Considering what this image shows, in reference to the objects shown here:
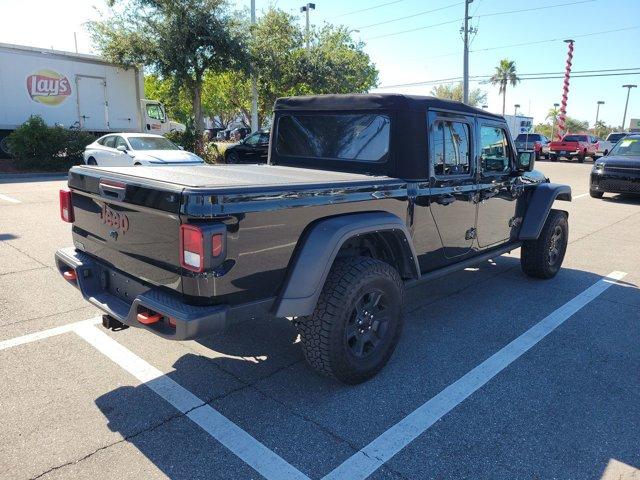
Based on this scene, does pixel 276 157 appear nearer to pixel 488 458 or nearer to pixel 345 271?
pixel 345 271

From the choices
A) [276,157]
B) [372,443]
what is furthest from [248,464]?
[276,157]

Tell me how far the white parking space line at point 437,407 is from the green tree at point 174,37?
17.3 meters

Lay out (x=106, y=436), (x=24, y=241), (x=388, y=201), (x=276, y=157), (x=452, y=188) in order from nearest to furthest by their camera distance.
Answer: (x=106, y=436) < (x=388, y=201) < (x=452, y=188) < (x=276, y=157) < (x=24, y=241)

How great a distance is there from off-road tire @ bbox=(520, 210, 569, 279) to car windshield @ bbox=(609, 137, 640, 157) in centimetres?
879

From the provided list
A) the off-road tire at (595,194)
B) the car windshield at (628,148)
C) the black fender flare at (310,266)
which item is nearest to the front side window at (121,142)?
the black fender flare at (310,266)

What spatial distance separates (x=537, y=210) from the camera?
5277 millimetres

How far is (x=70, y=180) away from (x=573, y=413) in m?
3.73

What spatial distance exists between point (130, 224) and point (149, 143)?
39.4 ft

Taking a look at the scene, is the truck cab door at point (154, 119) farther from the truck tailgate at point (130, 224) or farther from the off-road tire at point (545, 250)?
the truck tailgate at point (130, 224)

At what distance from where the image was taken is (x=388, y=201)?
335 centimetres

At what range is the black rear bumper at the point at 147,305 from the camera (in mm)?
2471

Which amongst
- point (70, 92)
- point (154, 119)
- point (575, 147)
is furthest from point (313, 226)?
point (575, 147)

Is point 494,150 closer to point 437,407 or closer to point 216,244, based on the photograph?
point 437,407

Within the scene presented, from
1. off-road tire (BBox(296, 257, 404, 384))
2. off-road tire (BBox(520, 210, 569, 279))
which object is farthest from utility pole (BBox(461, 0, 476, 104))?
off-road tire (BBox(296, 257, 404, 384))
